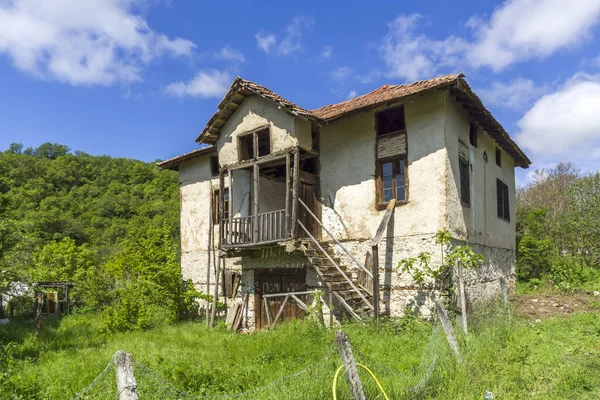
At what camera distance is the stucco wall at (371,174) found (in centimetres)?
1142

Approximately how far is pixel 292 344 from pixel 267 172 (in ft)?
25.0

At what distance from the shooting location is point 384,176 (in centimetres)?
1248

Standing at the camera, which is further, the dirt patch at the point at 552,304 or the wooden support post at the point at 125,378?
the dirt patch at the point at 552,304

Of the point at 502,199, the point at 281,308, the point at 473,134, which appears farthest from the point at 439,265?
the point at 502,199

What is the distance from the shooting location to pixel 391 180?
40.4ft

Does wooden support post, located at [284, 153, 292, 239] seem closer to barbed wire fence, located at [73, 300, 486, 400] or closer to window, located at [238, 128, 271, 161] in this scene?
window, located at [238, 128, 271, 161]

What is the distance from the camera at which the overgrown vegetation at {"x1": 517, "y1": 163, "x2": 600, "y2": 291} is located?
18.0m

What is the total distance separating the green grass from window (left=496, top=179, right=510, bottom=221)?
448 cm

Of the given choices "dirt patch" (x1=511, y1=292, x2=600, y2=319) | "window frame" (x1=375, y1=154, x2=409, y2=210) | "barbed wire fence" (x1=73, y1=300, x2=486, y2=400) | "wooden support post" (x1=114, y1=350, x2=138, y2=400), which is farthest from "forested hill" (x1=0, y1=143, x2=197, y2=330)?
"dirt patch" (x1=511, y1=292, x2=600, y2=319)

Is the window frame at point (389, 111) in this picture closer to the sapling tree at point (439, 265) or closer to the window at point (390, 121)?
the window at point (390, 121)

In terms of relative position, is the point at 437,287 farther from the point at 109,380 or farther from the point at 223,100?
the point at 223,100

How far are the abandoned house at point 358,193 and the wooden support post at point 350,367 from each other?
5.76m

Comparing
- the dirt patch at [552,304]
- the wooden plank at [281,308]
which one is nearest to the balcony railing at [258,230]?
the wooden plank at [281,308]

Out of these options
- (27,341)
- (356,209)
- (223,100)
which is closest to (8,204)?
(27,341)
